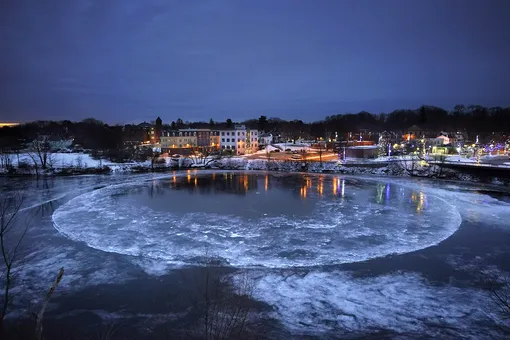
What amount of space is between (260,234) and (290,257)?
9.03 ft

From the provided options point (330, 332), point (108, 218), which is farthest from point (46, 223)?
point (330, 332)

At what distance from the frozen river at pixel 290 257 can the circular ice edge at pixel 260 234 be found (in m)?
0.06

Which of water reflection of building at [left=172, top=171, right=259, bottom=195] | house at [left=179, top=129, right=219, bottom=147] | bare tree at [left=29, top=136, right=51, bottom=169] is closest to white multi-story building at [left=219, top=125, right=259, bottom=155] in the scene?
house at [left=179, top=129, right=219, bottom=147]

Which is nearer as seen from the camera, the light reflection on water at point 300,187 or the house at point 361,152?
the light reflection on water at point 300,187

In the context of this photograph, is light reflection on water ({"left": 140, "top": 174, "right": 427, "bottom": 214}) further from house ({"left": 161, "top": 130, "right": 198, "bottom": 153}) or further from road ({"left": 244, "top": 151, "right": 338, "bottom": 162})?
house ({"left": 161, "top": 130, "right": 198, "bottom": 153})

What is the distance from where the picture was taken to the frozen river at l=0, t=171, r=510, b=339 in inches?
314

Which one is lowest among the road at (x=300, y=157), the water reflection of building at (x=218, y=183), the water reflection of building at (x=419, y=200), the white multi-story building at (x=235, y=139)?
the water reflection of building at (x=419, y=200)

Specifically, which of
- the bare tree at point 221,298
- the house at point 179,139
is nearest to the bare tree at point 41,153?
the house at point 179,139

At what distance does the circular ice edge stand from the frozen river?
59 mm

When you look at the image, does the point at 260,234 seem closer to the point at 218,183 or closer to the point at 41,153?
the point at 218,183

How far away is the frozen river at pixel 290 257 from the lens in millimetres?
7988

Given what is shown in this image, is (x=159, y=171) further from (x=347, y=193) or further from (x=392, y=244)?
(x=392, y=244)

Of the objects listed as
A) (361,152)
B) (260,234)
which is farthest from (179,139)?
(260,234)

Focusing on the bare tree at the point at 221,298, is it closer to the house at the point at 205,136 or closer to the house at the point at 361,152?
the house at the point at 361,152
